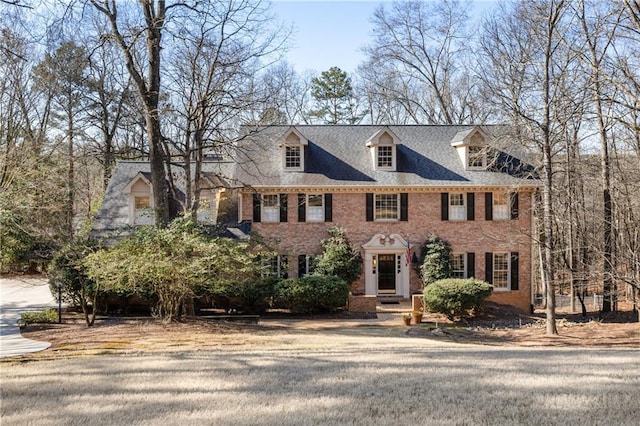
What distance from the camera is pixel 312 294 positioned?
20.9 meters

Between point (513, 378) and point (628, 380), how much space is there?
142 centimetres

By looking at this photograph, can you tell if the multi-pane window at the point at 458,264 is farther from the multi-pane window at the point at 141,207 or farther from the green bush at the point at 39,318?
the green bush at the point at 39,318

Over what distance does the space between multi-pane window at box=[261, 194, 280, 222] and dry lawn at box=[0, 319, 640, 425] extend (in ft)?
46.4

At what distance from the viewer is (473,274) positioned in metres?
25.1

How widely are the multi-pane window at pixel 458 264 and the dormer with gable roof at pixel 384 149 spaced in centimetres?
476

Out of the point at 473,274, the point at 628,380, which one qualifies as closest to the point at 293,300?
the point at 473,274

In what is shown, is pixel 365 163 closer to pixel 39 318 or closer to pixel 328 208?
pixel 328 208

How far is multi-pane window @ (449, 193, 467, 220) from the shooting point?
2525 cm

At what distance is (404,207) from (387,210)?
760 mm

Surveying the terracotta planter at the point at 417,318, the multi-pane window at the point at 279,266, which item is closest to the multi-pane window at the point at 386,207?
the multi-pane window at the point at 279,266

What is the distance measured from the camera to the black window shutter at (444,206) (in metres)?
25.1

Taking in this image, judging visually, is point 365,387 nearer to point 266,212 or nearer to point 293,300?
point 293,300

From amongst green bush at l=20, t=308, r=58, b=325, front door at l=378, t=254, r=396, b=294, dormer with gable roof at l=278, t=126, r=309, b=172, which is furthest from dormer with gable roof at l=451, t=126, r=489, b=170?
green bush at l=20, t=308, r=58, b=325

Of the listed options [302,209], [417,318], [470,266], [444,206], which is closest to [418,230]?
[444,206]
